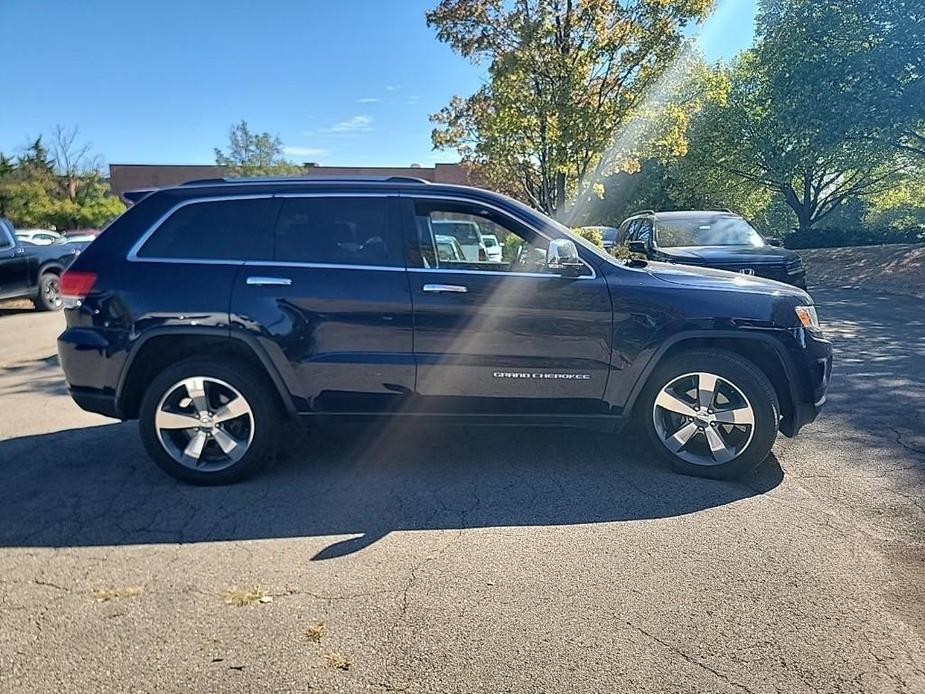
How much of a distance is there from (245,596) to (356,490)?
46.4 inches

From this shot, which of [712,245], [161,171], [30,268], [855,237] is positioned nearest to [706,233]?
[712,245]

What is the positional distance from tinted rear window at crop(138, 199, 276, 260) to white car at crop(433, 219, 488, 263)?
1.26m

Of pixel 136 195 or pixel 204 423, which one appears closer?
pixel 204 423

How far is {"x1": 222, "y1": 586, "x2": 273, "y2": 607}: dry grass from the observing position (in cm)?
289

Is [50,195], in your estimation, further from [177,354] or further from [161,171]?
[177,354]

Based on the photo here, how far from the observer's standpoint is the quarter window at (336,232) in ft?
13.5

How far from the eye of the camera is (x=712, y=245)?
9.87m

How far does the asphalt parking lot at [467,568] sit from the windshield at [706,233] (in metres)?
5.53

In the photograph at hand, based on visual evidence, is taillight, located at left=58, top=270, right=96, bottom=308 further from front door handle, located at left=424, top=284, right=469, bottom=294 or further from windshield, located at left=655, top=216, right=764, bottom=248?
windshield, located at left=655, top=216, right=764, bottom=248

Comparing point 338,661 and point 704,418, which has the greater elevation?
point 704,418

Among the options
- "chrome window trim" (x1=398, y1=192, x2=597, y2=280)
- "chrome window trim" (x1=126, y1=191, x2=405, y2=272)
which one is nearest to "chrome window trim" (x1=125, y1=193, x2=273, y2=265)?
"chrome window trim" (x1=126, y1=191, x2=405, y2=272)

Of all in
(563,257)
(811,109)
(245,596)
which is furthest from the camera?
(811,109)

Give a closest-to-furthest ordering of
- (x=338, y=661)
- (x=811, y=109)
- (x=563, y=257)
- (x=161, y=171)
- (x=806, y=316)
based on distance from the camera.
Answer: (x=338, y=661) < (x=563, y=257) < (x=806, y=316) < (x=811, y=109) < (x=161, y=171)

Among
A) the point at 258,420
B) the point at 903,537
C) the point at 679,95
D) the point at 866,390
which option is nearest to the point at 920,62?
the point at 679,95
